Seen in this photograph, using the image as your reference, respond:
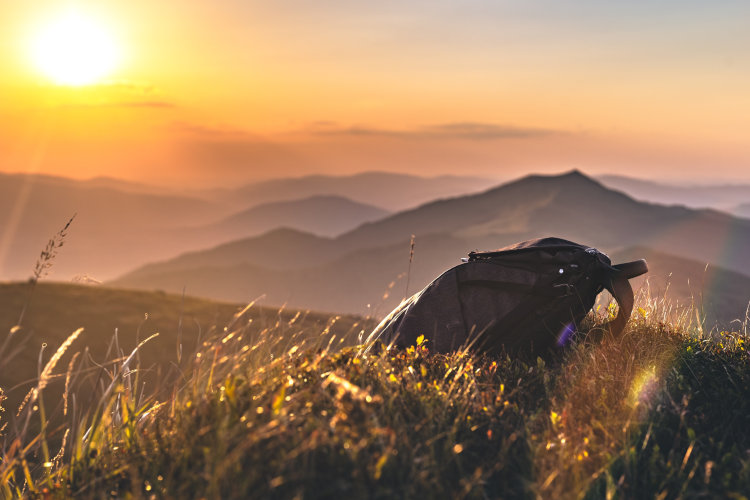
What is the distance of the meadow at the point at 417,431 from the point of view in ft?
8.88

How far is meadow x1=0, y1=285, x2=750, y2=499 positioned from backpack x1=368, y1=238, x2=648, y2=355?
244 mm

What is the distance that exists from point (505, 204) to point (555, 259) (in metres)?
129

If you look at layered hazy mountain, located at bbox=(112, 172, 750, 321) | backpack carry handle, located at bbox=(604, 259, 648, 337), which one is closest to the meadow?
backpack carry handle, located at bbox=(604, 259, 648, 337)

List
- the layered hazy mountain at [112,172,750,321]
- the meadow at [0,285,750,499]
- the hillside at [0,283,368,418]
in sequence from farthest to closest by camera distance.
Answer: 1. the layered hazy mountain at [112,172,750,321]
2. the hillside at [0,283,368,418]
3. the meadow at [0,285,750,499]

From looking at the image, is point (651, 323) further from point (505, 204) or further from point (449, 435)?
point (505, 204)

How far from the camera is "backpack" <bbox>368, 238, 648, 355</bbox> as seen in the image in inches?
179

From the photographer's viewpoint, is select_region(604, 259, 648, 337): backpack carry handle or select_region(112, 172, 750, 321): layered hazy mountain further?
select_region(112, 172, 750, 321): layered hazy mountain

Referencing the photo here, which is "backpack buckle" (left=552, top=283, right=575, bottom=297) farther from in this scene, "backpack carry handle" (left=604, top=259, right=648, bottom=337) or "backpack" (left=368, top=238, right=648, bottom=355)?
"backpack carry handle" (left=604, top=259, right=648, bottom=337)

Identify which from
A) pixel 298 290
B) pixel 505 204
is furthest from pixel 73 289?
pixel 505 204

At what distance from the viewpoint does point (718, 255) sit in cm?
9175

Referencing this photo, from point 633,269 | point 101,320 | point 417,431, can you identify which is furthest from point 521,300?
point 101,320

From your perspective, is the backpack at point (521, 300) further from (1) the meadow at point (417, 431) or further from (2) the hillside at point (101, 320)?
(2) the hillside at point (101, 320)

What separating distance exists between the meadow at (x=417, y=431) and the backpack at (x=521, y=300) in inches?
9.6

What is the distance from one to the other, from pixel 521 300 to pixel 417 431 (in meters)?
1.75
